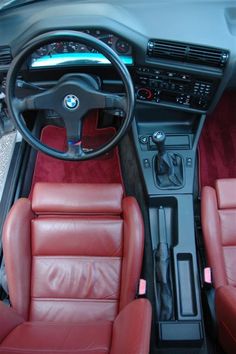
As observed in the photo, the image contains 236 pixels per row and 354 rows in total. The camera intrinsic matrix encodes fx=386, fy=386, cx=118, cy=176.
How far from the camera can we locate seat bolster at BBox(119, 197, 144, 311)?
127cm

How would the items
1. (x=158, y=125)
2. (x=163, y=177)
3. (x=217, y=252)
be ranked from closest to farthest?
1. (x=217, y=252)
2. (x=163, y=177)
3. (x=158, y=125)

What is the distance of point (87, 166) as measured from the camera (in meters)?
1.94

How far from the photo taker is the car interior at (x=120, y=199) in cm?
126

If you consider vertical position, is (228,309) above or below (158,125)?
below

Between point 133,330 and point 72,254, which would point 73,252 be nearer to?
point 72,254

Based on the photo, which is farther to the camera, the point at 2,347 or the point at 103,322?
the point at 103,322

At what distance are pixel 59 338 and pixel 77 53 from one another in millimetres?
928

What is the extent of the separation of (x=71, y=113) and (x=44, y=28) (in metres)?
0.32

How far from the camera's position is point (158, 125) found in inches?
65.0

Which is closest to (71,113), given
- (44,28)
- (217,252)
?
(44,28)

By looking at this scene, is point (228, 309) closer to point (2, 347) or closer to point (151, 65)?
point (2, 347)

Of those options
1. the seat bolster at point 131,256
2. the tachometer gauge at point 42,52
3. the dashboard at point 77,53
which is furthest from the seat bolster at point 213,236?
the tachometer gauge at point 42,52

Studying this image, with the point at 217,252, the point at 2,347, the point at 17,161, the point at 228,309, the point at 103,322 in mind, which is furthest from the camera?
the point at 17,161

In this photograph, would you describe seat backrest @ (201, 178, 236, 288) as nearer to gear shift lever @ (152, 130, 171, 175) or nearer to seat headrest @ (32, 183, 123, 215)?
gear shift lever @ (152, 130, 171, 175)
